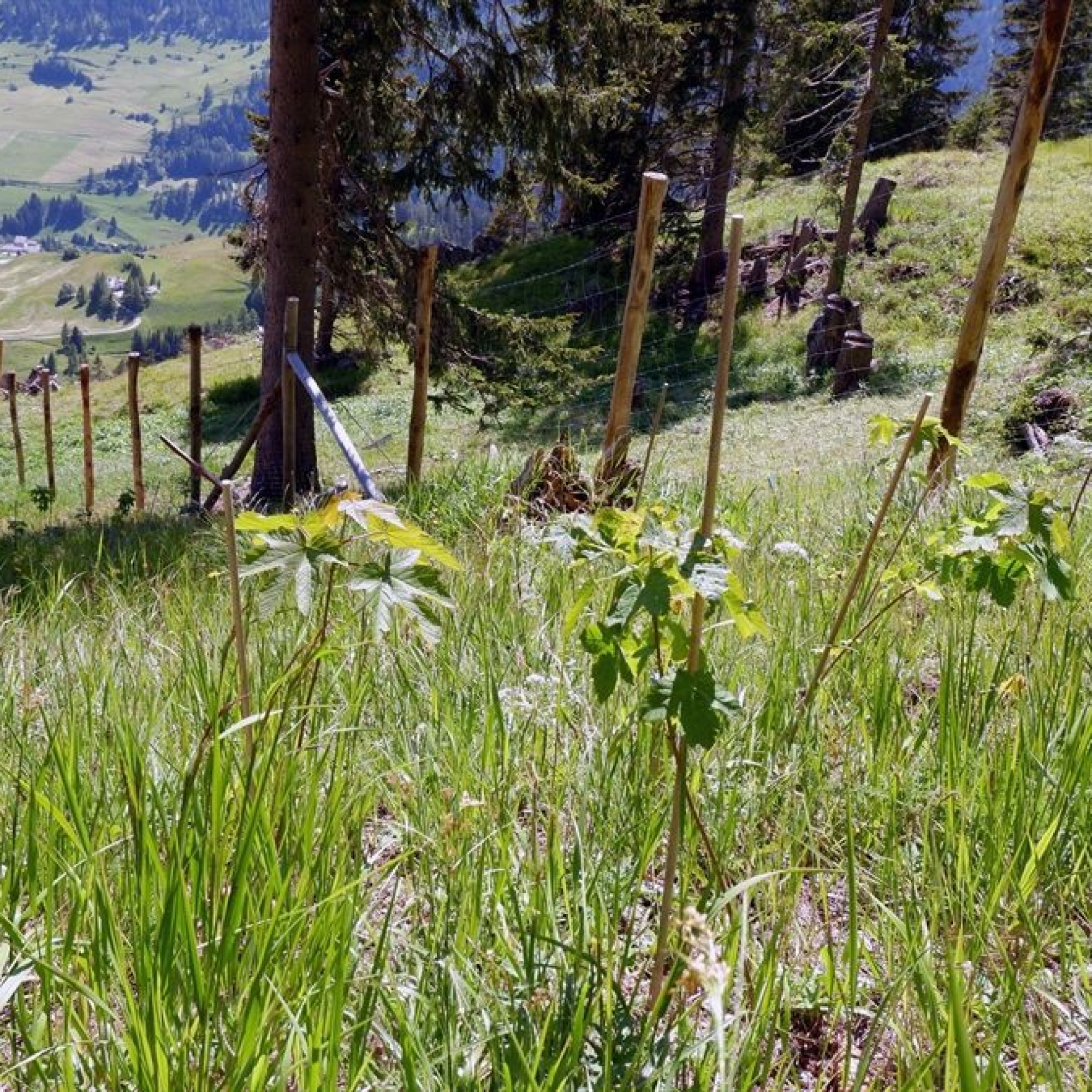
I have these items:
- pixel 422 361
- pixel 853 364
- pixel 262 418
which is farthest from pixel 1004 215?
pixel 853 364

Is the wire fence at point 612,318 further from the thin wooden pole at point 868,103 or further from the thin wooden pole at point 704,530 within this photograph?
the thin wooden pole at point 704,530

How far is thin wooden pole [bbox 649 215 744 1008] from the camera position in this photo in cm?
124

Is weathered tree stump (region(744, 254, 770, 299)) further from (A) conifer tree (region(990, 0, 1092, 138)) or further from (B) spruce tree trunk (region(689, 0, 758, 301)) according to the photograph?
(A) conifer tree (region(990, 0, 1092, 138))

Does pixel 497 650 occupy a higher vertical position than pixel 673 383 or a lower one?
higher

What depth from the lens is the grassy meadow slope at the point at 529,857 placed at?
118cm

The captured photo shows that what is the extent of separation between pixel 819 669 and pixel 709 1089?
0.94 meters

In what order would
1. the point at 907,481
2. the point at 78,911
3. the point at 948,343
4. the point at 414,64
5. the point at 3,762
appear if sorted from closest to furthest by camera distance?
the point at 78,911
the point at 3,762
the point at 907,481
the point at 414,64
the point at 948,343

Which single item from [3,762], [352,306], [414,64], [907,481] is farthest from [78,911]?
[352,306]

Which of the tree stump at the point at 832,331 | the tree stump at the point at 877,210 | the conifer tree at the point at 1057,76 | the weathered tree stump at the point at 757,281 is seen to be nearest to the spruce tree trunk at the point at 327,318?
the tree stump at the point at 832,331

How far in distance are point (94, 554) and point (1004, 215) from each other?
214 inches

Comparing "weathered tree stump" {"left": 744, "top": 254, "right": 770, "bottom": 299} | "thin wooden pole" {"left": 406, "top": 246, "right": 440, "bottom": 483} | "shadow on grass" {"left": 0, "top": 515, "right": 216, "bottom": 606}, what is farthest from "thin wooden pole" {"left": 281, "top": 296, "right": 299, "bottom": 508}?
"weathered tree stump" {"left": 744, "top": 254, "right": 770, "bottom": 299}

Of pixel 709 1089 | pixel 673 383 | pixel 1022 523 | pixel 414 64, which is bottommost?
pixel 673 383

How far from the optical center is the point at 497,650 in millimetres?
2414

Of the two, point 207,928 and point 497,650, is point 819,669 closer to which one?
point 497,650
